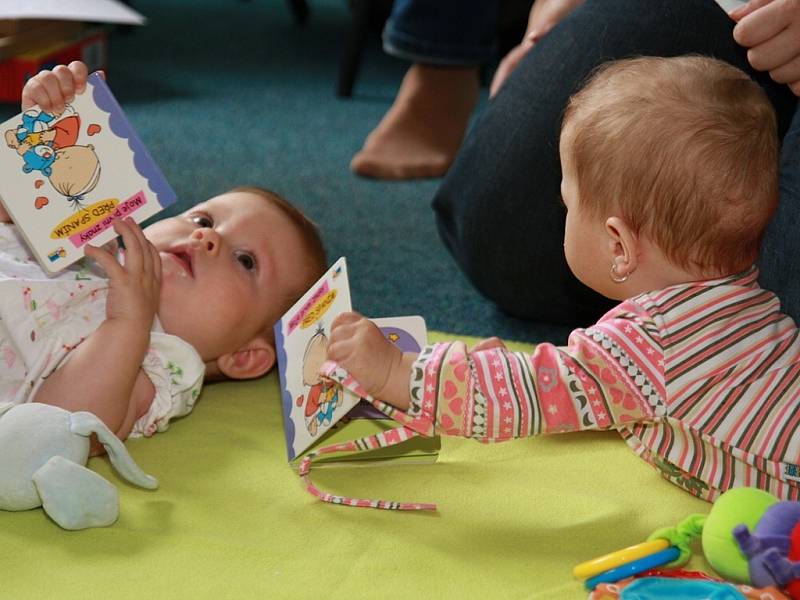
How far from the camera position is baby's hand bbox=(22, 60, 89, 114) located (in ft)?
3.69

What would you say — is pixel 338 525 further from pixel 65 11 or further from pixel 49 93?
pixel 65 11

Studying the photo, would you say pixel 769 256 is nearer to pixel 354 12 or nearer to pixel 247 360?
pixel 247 360

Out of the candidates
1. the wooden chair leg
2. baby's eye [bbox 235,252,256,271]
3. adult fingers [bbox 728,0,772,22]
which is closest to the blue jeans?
the wooden chair leg

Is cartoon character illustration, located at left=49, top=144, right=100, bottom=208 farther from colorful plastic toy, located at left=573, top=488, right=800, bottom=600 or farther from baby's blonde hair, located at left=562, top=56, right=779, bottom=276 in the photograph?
colorful plastic toy, located at left=573, top=488, right=800, bottom=600

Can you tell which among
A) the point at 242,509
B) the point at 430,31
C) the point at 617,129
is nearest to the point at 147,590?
the point at 242,509

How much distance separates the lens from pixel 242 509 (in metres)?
1.03

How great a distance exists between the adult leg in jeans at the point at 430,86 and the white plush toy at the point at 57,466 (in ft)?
4.22

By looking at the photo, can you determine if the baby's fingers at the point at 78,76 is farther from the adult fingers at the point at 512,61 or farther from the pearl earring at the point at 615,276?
the adult fingers at the point at 512,61

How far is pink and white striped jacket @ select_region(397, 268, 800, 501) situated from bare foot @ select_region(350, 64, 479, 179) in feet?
4.13

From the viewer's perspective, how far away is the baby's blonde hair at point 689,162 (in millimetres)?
974

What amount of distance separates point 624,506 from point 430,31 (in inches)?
55.1

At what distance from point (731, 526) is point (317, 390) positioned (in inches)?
16.1

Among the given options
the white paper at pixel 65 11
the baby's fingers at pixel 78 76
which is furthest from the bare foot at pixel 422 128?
the baby's fingers at pixel 78 76

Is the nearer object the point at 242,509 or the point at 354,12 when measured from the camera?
the point at 242,509
